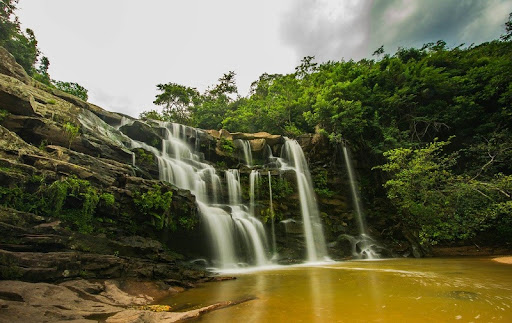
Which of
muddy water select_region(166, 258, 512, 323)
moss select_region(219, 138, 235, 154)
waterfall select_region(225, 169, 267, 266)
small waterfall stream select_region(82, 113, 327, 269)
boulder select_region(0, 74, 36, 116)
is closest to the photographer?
muddy water select_region(166, 258, 512, 323)

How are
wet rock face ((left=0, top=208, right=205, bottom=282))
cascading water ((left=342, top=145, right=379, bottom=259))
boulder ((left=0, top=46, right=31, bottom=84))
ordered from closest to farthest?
wet rock face ((left=0, top=208, right=205, bottom=282)) → boulder ((left=0, top=46, right=31, bottom=84)) → cascading water ((left=342, top=145, right=379, bottom=259))

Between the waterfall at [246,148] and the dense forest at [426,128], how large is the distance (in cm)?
410

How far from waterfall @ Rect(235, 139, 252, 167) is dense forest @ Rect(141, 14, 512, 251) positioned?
4.10 meters

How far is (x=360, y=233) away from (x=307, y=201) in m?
3.54

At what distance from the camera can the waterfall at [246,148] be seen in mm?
16878

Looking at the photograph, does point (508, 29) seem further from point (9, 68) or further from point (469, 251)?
point (9, 68)

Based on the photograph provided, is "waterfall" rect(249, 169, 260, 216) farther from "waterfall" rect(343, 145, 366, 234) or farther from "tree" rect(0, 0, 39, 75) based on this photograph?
"tree" rect(0, 0, 39, 75)

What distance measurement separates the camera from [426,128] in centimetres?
1485

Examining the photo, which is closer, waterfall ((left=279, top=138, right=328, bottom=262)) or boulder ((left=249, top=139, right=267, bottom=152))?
waterfall ((left=279, top=138, right=328, bottom=262))

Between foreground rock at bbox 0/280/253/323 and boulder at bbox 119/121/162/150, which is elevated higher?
boulder at bbox 119/121/162/150

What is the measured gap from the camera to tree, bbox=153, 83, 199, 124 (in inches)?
1109

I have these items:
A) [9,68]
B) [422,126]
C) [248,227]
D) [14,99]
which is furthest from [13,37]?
[422,126]

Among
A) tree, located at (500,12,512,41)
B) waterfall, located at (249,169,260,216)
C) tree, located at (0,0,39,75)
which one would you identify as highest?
tree, located at (0,0,39,75)

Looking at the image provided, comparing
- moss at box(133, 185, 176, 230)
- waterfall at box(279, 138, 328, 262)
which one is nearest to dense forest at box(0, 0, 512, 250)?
waterfall at box(279, 138, 328, 262)
